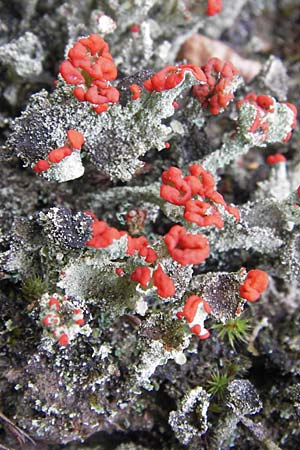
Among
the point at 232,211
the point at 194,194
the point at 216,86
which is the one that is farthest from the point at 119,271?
the point at 216,86

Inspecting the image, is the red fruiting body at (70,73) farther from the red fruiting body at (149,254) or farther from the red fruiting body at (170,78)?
the red fruiting body at (149,254)

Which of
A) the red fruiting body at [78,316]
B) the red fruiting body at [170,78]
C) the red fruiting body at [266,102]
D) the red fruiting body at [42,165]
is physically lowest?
the red fruiting body at [78,316]

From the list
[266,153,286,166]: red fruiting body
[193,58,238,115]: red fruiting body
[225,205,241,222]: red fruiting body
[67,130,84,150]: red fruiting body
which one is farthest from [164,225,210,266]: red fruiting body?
[266,153,286,166]: red fruiting body

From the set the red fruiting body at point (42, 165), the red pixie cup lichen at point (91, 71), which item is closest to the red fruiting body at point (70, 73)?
the red pixie cup lichen at point (91, 71)

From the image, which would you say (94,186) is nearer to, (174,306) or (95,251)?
(95,251)

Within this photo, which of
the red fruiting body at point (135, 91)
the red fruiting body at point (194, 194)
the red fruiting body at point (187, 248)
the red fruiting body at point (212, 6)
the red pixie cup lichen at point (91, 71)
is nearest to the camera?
the red fruiting body at point (187, 248)

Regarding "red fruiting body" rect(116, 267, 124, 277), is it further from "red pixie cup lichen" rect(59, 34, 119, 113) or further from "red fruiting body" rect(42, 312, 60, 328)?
"red pixie cup lichen" rect(59, 34, 119, 113)
